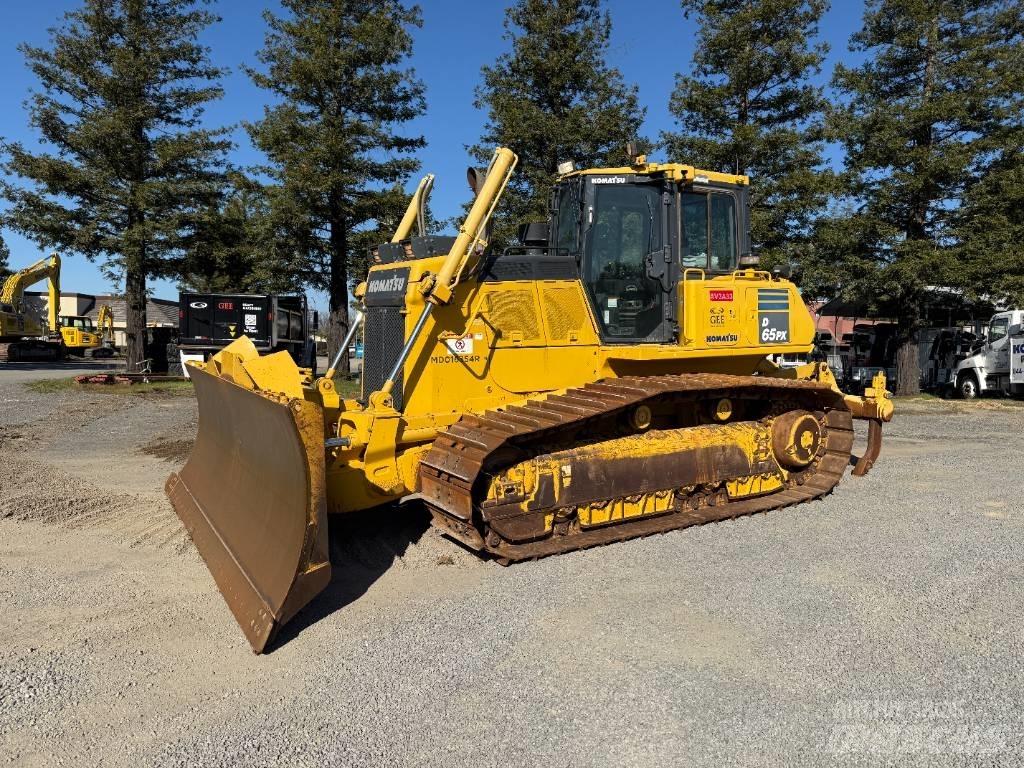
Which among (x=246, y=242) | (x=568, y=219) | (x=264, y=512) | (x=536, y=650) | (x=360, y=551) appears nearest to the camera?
(x=536, y=650)

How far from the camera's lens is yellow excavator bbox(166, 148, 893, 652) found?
5.21 m

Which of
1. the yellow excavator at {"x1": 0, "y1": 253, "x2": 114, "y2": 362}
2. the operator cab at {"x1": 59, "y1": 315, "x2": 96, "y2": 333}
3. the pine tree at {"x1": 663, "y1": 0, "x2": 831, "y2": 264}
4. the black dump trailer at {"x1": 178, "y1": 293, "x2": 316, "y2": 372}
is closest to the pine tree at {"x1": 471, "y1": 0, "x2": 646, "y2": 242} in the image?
the pine tree at {"x1": 663, "y1": 0, "x2": 831, "y2": 264}

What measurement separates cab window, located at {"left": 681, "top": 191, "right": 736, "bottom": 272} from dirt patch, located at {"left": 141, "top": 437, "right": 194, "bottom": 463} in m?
6.73

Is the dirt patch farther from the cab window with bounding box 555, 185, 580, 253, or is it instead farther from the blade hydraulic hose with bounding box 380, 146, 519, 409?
the cab window with bounding box 555, 185, 580, 253

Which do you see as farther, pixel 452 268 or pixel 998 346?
pixel 998 346

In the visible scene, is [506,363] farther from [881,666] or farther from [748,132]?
[748,132]

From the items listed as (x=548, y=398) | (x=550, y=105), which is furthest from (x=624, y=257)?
(x=550, y=105)

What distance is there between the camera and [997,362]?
60.7 feet

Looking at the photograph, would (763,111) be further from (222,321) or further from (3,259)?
(3,259)

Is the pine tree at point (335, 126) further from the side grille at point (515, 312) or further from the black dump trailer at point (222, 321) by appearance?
the side grille at point (515, 312)

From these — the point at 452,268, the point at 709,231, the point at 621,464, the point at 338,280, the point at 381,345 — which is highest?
the point at 338,280

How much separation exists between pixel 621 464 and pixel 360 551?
7.23ft

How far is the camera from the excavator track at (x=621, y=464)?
531 centimetres

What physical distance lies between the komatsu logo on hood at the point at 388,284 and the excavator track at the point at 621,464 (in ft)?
4.33
